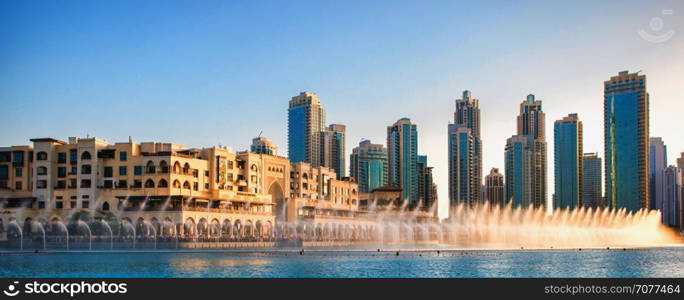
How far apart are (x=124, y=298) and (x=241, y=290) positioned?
1280 centimetres

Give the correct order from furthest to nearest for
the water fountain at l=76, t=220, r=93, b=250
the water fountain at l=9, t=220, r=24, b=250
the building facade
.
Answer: the building facade, the water fountain at l=9, t=220, r=24, b=250, the water fountain at l=76, t=220, r=93, b=250

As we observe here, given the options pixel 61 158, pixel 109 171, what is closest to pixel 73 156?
pixel 61 158

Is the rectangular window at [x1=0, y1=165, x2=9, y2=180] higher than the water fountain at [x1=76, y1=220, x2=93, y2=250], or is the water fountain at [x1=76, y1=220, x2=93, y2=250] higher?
the rectangular window at [x1=0, y1=165, x2=9, y2=180]

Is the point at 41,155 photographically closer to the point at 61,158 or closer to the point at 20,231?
the point at 61,158

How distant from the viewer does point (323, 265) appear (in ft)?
272

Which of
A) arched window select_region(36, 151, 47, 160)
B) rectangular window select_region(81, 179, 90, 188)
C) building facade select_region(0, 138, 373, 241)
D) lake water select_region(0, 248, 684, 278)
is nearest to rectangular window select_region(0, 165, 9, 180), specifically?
building facade select_region(0, 138, 373, 241)

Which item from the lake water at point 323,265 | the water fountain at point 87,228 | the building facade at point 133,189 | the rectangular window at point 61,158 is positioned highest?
the rectangular window at point 61,158

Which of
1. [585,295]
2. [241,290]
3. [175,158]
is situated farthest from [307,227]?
[585,295]

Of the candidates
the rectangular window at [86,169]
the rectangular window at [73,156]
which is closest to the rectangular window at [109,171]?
the rectangular window at [86,169]

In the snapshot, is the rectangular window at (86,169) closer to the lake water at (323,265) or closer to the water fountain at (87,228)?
the water fountain at (87,228)

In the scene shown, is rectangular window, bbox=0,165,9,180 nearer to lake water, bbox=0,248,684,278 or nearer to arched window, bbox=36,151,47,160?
arched window, bbox=36,151,47,160

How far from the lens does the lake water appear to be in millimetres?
72875

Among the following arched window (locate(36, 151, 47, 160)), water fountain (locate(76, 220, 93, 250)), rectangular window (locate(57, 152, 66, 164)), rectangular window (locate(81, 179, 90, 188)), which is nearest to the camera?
water fountain (locate(76, 220, 93, 250))

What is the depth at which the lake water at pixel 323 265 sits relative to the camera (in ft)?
239
